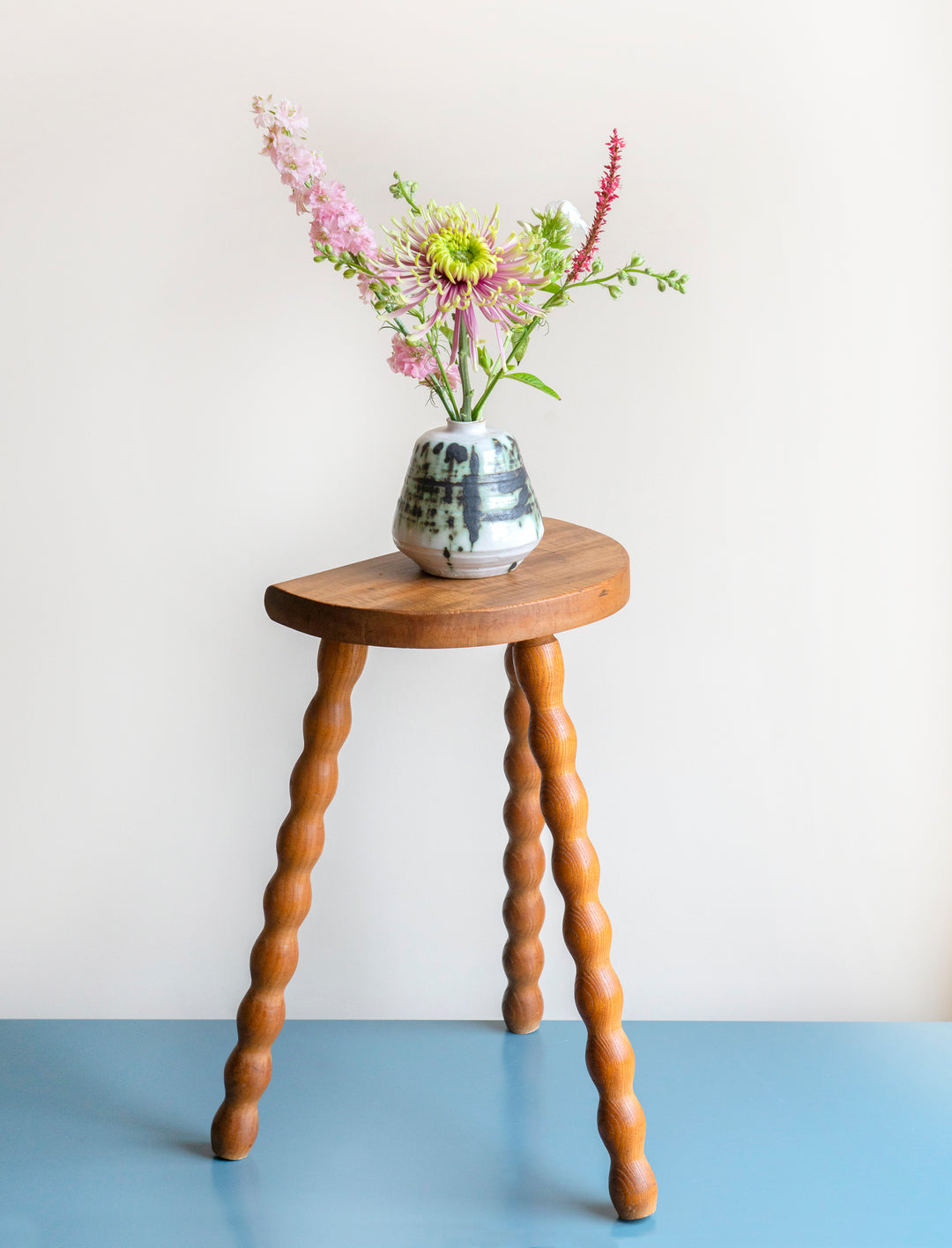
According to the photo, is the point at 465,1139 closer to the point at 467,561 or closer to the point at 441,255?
the point at 467,561

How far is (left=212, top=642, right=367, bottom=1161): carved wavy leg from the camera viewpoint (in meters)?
1.26

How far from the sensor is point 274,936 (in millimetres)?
1284

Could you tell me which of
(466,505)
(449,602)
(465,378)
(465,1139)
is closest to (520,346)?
(465,378)

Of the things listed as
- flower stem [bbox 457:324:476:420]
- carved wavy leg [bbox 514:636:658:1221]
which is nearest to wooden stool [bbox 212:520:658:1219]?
carved wavy leg [bbox 514:636:658:1221]

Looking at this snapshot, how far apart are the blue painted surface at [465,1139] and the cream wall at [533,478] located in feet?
0.32

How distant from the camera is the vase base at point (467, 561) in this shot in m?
1.18

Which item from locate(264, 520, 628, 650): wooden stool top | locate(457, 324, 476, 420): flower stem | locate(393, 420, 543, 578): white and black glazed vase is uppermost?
locate(457, 324, 476, 420): flower stem

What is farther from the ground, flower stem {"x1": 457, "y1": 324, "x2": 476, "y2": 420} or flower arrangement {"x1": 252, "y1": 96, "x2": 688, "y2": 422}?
flower arrangement {"x1": 252, "y1": 96, "x2": 688, "y2": 422}

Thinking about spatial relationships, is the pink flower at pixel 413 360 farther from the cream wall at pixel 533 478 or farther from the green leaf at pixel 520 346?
the cream wall at pixel 533 478

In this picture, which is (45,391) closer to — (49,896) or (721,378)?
(49,896)

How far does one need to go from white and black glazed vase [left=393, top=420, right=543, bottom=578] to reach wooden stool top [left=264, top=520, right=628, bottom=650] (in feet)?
0.09

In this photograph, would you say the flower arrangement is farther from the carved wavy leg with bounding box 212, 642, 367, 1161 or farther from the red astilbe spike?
the carved wavy leg with bounding box 212, 642, 367, 1161

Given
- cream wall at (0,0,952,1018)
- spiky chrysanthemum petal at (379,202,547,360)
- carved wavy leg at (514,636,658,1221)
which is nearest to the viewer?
spiky chrysanthemum petal at (379,202,547,360)

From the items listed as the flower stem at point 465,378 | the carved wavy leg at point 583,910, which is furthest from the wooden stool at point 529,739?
the flower stem at point 465,378
